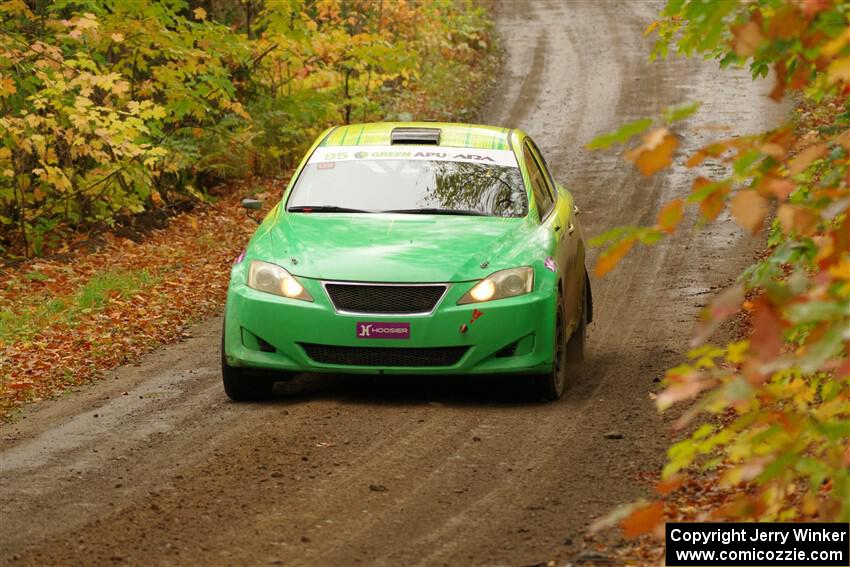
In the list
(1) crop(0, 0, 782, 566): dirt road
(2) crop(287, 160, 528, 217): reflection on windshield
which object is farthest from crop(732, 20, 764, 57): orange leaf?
(2) crop(287, 160, 528, 217): reflection on windshield

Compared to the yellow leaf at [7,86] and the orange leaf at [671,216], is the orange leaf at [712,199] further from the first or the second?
the yellow leaf at [7,86]

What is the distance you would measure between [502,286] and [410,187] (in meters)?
1.47

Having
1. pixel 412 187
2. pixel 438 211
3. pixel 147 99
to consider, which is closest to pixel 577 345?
pixel 438 211

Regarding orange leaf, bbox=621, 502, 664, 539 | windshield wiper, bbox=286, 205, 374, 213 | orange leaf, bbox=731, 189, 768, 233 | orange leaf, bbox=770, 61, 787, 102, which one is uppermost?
orange leaf, bbox=770, 61, 787, 102

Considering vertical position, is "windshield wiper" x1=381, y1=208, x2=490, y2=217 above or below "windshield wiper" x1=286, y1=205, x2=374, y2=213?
above

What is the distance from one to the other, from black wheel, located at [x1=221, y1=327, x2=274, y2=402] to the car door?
222 cm

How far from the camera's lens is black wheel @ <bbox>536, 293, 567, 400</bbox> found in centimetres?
883

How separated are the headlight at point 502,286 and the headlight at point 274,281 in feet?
3.52

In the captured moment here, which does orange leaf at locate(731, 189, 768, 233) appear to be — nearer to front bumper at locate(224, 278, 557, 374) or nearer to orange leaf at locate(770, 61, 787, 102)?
orange leaf at locate(770, 61, 787, 102)

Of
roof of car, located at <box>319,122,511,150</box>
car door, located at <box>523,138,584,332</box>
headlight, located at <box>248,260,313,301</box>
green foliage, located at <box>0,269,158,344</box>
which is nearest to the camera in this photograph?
headlight, located at <box>248,260,313,301</box>

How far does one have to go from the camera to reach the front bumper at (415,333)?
8.45 meters

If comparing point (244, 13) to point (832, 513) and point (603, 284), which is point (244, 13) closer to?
point (603, 284)

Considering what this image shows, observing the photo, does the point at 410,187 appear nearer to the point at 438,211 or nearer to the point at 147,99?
the point at 438,211

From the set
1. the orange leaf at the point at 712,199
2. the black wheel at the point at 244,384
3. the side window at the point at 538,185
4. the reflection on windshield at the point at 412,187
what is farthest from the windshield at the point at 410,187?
the orange leaf at the point at 712,199
